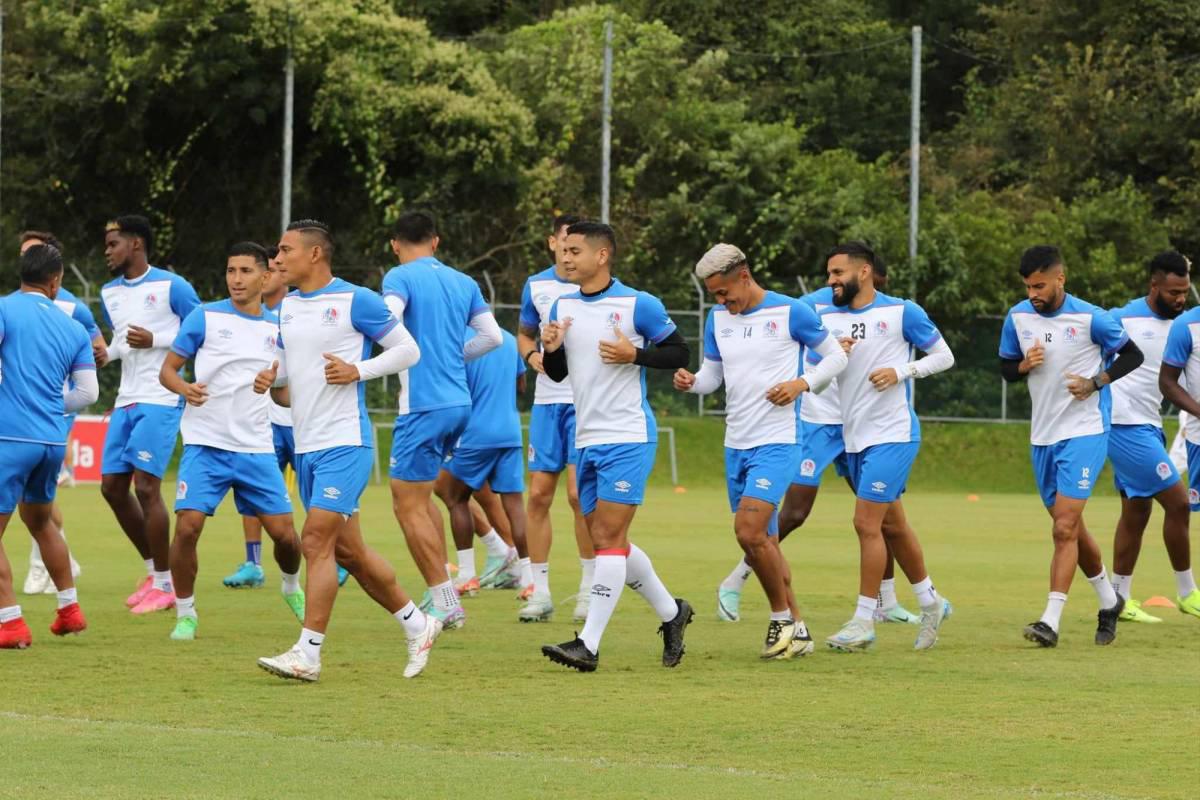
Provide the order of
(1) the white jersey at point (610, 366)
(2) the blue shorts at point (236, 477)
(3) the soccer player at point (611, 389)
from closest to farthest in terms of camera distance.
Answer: (3) the soccer player at point (611, 389) → (1) the white jersey at point (610, 366) → (2) the blue shorts at point (236, 477)

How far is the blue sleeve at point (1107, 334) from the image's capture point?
12391 millimetres

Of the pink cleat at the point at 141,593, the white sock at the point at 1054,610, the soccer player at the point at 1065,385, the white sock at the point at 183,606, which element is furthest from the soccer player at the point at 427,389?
the white sock at the point at 1054,610

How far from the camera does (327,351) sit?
10.3 m

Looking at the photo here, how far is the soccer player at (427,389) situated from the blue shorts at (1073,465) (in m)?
3.51

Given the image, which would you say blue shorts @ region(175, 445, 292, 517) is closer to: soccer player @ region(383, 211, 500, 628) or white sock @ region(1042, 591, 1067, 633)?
soccer player @ region(383, 211, 500, 628)

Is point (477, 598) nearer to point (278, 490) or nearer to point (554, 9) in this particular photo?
point (278, 490)

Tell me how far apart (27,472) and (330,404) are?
239 cm

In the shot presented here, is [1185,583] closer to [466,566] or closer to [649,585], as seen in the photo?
[649,585]

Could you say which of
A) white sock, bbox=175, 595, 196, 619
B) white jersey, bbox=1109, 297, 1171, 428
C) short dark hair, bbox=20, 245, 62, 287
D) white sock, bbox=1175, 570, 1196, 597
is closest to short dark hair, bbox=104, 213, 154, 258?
short dark hair, bbox=20, 245, 62, 287

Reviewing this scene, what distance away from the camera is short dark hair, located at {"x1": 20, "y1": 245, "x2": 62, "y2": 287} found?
1162cm

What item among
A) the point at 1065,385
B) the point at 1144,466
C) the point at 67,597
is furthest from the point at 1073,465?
the point at 67,597

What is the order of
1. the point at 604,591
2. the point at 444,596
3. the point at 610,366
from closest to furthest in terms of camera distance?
the point at 604,591 < the point at 610,366 < the point at 444,596

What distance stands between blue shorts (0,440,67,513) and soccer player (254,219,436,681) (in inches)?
75.2

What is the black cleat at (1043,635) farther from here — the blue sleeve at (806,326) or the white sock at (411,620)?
the white sock at (411,620)
